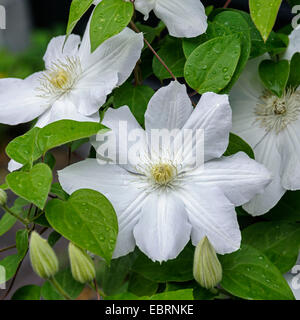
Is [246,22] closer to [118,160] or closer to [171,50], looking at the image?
[171,50]

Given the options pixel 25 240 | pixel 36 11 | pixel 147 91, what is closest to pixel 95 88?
pixel 147 91

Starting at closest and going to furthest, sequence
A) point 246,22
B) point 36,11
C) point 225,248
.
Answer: point 225,248 → point 246,22 → point 36,11

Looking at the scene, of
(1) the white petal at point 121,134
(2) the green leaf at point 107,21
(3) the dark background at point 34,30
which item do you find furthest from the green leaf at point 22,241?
(3) the dark background at point 34,30

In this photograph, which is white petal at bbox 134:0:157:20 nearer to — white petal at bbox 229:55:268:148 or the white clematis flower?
the white clematis flower

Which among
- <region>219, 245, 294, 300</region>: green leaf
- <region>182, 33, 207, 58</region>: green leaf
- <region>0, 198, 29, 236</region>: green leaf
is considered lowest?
<region>0, 198, 29, 236</region>: green leaf

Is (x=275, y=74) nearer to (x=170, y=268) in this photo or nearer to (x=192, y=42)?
(x=192, y=42)

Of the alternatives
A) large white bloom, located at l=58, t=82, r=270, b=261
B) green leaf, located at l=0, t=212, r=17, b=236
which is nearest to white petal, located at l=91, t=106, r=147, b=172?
large white bloom, located at l=58, t=82, r=270, b=261
